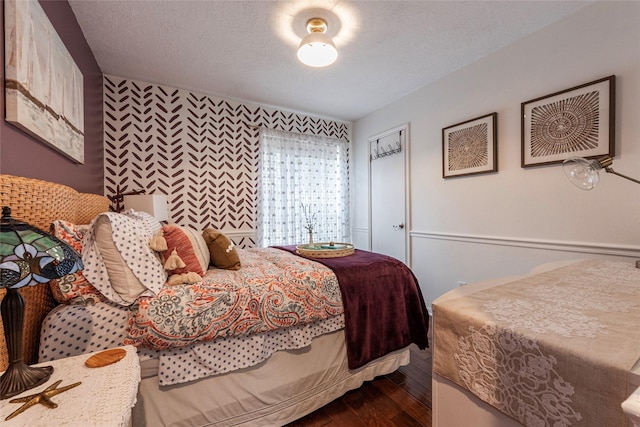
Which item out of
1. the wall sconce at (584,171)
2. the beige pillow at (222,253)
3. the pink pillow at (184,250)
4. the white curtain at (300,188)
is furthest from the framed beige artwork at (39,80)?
the wall sconce at (584,171)

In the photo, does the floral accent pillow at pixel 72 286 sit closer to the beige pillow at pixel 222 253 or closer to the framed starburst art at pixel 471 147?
the beige pillow at pixel 222 253

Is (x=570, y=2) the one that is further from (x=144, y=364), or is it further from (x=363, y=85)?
(x=144, y=364)

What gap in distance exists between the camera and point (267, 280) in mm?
1513

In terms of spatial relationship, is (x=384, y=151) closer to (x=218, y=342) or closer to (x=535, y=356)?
(x=218, y=342)

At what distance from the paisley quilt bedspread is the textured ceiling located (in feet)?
5.87

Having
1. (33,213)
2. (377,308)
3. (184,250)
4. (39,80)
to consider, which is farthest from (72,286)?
(377,308)

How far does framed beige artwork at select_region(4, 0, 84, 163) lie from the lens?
109 centimetres

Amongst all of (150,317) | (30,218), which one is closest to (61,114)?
(30,218)

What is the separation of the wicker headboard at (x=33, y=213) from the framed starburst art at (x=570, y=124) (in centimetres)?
304

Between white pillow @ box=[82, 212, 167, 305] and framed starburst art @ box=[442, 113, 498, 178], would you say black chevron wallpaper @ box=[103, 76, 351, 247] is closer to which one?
white pillow @ box=[82, 212, 167, 305]

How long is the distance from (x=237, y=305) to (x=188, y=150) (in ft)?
7.98

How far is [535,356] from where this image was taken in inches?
22.7

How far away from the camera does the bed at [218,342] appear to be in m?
1.08

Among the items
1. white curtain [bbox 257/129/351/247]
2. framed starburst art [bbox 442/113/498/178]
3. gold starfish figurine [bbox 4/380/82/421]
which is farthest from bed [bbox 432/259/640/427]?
white curtain [bbox 257/129/351/247]
